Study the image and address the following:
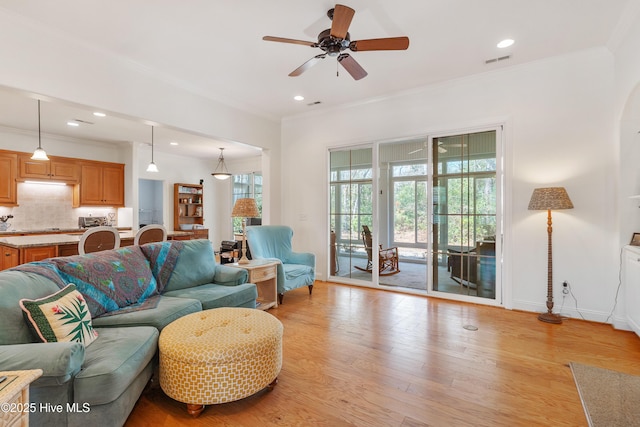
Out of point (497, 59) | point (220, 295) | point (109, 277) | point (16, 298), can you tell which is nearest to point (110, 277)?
point (109, 277)

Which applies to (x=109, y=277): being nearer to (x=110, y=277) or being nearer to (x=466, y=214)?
(x=110, y=277)

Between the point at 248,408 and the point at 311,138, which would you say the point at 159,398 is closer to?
the point at 248,408

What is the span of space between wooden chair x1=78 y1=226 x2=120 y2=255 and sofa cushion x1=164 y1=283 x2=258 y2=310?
1.59m

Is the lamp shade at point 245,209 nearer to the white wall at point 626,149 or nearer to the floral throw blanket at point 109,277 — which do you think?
the floral throw blanket at point 109,277

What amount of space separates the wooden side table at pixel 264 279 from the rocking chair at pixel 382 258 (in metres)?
1.72

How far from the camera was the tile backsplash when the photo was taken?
5844 mm

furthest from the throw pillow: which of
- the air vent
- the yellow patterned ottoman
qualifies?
the air vent

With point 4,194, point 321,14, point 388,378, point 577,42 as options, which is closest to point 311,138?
point 321,14

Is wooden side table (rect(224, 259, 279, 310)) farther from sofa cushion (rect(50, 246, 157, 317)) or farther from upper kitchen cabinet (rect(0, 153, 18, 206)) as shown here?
upper kitchen cabinet (rect(0, 153, 18, 206))

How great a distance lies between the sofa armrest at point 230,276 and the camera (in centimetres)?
325

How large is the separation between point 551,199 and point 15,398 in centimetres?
423

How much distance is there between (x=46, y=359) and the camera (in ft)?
4.57

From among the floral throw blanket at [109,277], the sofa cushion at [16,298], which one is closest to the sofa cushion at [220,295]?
the floral throw blanket at [109,277]

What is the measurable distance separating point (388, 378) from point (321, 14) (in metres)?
3.10
